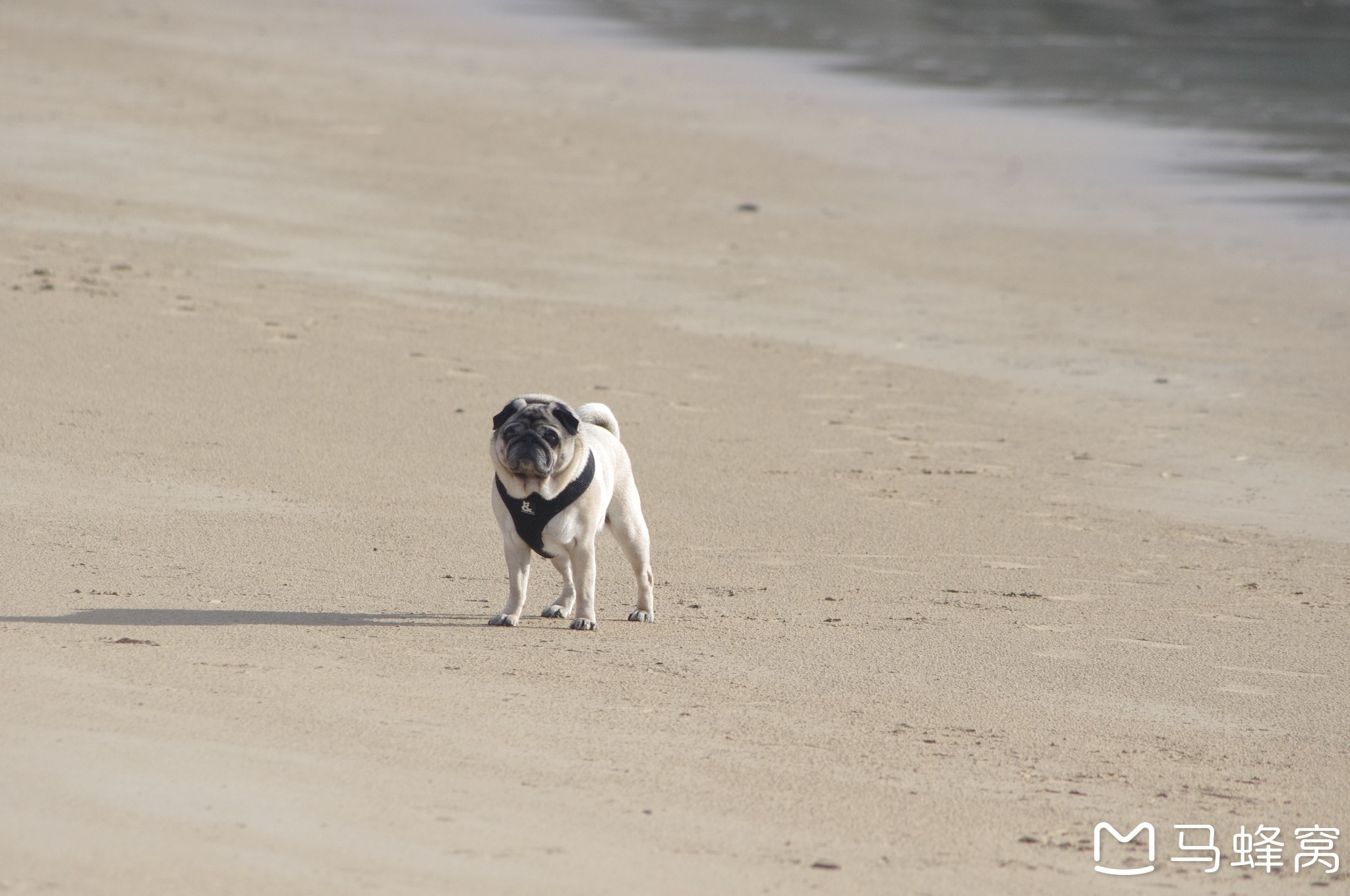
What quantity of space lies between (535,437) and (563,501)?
1.00ft

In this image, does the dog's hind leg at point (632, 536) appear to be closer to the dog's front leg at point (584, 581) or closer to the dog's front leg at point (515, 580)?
the dog's front leg at point (584, 581)

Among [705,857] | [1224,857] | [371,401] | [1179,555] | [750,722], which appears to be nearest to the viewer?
[705,857]

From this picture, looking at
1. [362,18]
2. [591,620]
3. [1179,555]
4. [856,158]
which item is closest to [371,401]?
[591,620]

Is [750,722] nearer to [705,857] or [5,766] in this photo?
[705,857]

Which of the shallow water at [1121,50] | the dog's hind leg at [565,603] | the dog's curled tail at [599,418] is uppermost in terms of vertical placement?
the shallow water at [1121,50]

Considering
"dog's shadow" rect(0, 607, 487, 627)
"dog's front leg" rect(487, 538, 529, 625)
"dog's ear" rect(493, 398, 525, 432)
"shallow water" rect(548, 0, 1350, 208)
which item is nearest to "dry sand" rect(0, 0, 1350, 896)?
"dog's shadow" rect(0, 607, 487, 627)

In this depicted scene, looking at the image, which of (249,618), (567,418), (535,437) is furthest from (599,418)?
(249,618)

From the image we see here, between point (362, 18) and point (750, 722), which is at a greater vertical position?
point (362, 18)

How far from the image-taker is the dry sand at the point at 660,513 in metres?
4.61

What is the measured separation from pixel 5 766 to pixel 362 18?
2872 cm

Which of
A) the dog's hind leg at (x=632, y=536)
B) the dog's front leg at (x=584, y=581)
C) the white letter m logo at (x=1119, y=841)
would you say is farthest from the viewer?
the dog's hind leg at (x=632, y=536)

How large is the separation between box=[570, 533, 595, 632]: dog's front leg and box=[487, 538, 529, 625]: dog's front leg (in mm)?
183

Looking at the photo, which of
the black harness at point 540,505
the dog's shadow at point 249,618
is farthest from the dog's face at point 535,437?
the dog's shadow at point 249,618

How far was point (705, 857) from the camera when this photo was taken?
4.39m
